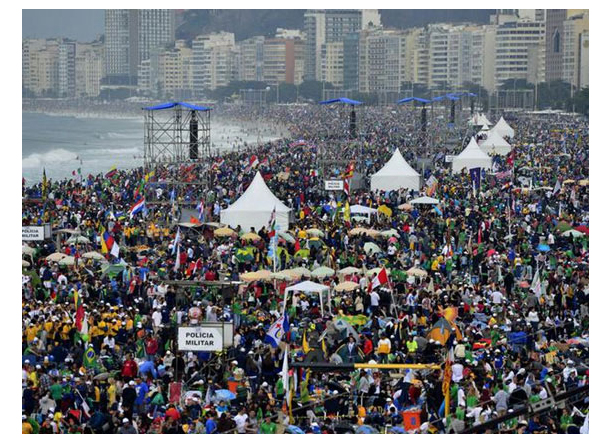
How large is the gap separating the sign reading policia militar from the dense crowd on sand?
17.9 inches

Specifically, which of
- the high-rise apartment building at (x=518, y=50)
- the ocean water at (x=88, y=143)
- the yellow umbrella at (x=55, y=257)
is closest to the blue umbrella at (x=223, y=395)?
the yellow umbrella at (x=55, y=257)

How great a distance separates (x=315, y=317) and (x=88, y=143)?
106 m

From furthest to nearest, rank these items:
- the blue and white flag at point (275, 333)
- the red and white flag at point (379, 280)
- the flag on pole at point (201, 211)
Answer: the flag on pole at point (201, 211) < the red and white flag at point (379, 280) < the blue and white flag at point (275, 333)

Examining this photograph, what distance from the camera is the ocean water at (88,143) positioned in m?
89.4

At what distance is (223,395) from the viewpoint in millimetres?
16641

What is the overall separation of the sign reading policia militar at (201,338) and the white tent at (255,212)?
43.5ft

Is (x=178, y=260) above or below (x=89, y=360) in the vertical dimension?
above

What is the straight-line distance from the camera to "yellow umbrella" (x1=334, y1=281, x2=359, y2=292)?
73.2 feet

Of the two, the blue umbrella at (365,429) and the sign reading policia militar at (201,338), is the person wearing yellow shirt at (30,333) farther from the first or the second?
the blue umbrella at (365,429)

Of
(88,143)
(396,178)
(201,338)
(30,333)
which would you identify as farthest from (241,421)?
(88,143)

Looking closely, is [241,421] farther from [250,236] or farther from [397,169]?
[397,169]

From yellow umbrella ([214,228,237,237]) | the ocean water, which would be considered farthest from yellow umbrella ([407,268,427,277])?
the ocean water
